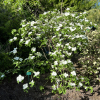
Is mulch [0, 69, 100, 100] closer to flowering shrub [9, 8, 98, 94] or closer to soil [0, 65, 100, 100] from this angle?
soil [0, 65, 100, 100]

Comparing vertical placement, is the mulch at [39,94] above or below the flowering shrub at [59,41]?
below

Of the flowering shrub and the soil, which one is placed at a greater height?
the flowering shrub

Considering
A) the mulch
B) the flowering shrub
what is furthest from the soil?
the flowering shrub

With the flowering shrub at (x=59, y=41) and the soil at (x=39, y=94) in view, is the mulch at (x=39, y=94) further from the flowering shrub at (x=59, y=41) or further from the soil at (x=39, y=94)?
the flowering shrub at (x=59, y=41)

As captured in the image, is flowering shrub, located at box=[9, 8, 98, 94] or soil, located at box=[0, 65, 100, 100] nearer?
flowering shrub, located at box=[9, 8, 98, 94]

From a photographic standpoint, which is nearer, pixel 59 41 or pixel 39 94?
pixel 59 41

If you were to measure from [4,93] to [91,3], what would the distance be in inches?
327

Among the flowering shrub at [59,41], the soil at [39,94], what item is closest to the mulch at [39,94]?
the soil at [39,94]

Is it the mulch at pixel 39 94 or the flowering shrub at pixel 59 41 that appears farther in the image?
the mulch at pixel 39 94

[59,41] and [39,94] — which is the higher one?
[59,41]

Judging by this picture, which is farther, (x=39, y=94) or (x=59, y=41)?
(x=39, y=94)

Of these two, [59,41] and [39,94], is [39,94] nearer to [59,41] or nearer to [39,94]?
[39,94]

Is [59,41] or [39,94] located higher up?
[59,41]

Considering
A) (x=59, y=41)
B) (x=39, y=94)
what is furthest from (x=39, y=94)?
(x=59, y=41)
